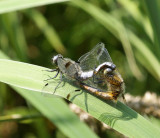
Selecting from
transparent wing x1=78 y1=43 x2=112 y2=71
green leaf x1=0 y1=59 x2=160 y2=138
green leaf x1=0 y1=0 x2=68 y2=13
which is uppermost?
green leaf x1=0 y1=0 x2=68 y2=13

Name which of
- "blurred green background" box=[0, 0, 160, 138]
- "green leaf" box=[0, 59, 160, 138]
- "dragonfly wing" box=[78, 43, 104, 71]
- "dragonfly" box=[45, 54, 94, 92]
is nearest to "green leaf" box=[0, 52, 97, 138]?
"green leaf" box=[0, 59, 160, 138]

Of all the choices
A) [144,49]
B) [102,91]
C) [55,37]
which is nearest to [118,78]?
[102,91]

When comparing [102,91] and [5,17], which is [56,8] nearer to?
[5,17]

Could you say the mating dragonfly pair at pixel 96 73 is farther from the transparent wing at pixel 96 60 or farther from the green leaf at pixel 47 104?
the green leaf at pixel 47 104

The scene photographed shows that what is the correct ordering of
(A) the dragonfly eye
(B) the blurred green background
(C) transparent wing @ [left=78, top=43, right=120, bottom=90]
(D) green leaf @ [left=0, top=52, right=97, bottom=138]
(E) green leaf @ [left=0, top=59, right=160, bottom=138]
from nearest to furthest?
1. (E) green leaf @ [left=0, top=59, right=160, bottom=138]
2. (D) green leaf @ [left=0, top=52, right=97, bottom=138]
3. (A) the dragonfly eye
4. (C) transparent wing @ [left=78, top=43, right=120, bottom=90]
5. (B) the blurred green background

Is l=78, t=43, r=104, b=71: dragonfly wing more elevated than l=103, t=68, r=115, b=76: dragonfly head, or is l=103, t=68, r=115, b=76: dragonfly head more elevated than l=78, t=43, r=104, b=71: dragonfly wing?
l=78, t=43, r=104, b=71: dragonfly wing

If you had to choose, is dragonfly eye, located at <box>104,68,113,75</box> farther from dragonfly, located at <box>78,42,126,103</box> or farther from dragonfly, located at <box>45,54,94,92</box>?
dragonfly, located at <box>45,54,94,92</box>
